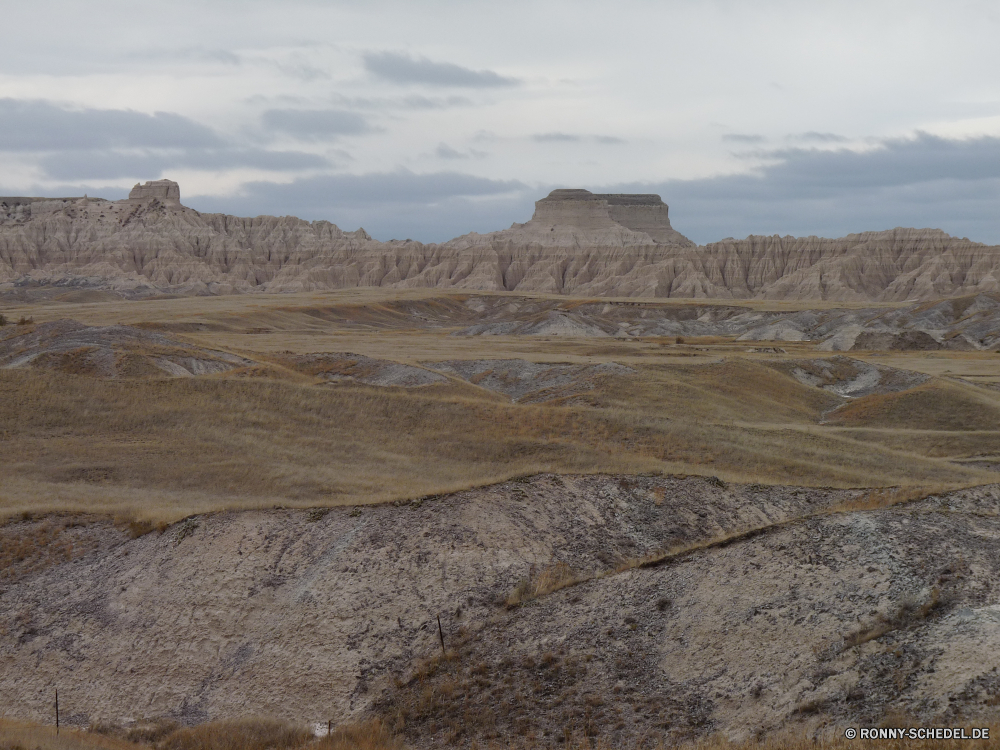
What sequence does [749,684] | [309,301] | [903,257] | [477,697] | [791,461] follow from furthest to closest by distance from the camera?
[903,257] < [309,301] < [791,461] < [477,697] < [749,684]

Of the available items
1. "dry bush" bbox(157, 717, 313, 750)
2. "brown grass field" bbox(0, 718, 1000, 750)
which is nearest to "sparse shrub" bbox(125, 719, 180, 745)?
"brown grass field" bbox(0, 718, 1000, 750)

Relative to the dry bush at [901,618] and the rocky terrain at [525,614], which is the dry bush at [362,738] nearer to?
the rocky terrain at [525,614]

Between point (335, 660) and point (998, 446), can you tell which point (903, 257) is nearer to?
point (998, 446)

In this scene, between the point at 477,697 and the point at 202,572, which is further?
the point at 202,572

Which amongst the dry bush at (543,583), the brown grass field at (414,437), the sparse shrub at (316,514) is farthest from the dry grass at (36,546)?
the dry bush at (543,583)

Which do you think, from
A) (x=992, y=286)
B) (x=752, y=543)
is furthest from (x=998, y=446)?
(x=992, y=286)

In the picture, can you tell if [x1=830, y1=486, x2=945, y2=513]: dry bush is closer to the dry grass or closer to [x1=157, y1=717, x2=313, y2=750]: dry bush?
[x1=157, y1=717, x2=313, y2=750]: dry bush

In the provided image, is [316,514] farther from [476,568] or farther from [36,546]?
[36,546]
